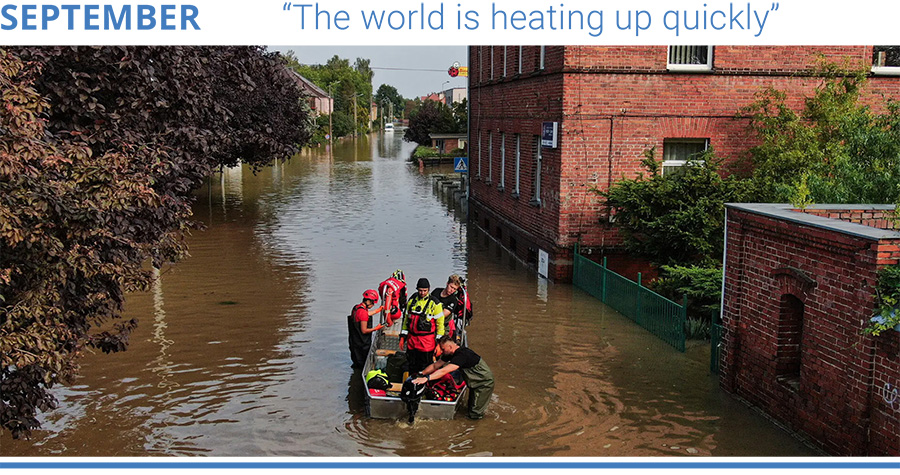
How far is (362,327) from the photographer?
41.2 ft

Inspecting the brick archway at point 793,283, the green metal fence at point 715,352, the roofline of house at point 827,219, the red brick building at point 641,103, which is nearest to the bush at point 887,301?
the roofline of house at point 827,219

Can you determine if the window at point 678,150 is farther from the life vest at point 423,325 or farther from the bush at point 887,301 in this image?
the bush at point 887,301

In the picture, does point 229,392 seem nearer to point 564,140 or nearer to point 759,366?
point 759,366

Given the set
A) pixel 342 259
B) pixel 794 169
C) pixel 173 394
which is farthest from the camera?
pixel 342 259

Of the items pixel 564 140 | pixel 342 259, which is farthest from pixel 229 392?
pixel 342 259

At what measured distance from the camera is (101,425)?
10844 millimetres

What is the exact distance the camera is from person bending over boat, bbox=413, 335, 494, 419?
35.2 ft

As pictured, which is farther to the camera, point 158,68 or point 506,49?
point 506,49

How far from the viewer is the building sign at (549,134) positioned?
19009mm

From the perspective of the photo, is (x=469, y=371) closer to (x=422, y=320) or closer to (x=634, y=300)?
(x=422, y=320)

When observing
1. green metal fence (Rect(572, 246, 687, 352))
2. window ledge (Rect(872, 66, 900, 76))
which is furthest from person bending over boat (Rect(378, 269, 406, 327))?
window ledge (Rect(872, 66, 900, 76))

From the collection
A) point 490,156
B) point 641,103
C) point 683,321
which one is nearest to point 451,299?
point 683,321

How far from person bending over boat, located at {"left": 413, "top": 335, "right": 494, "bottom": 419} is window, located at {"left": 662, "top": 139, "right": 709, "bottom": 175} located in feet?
32.1

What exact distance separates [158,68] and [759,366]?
306 inches
